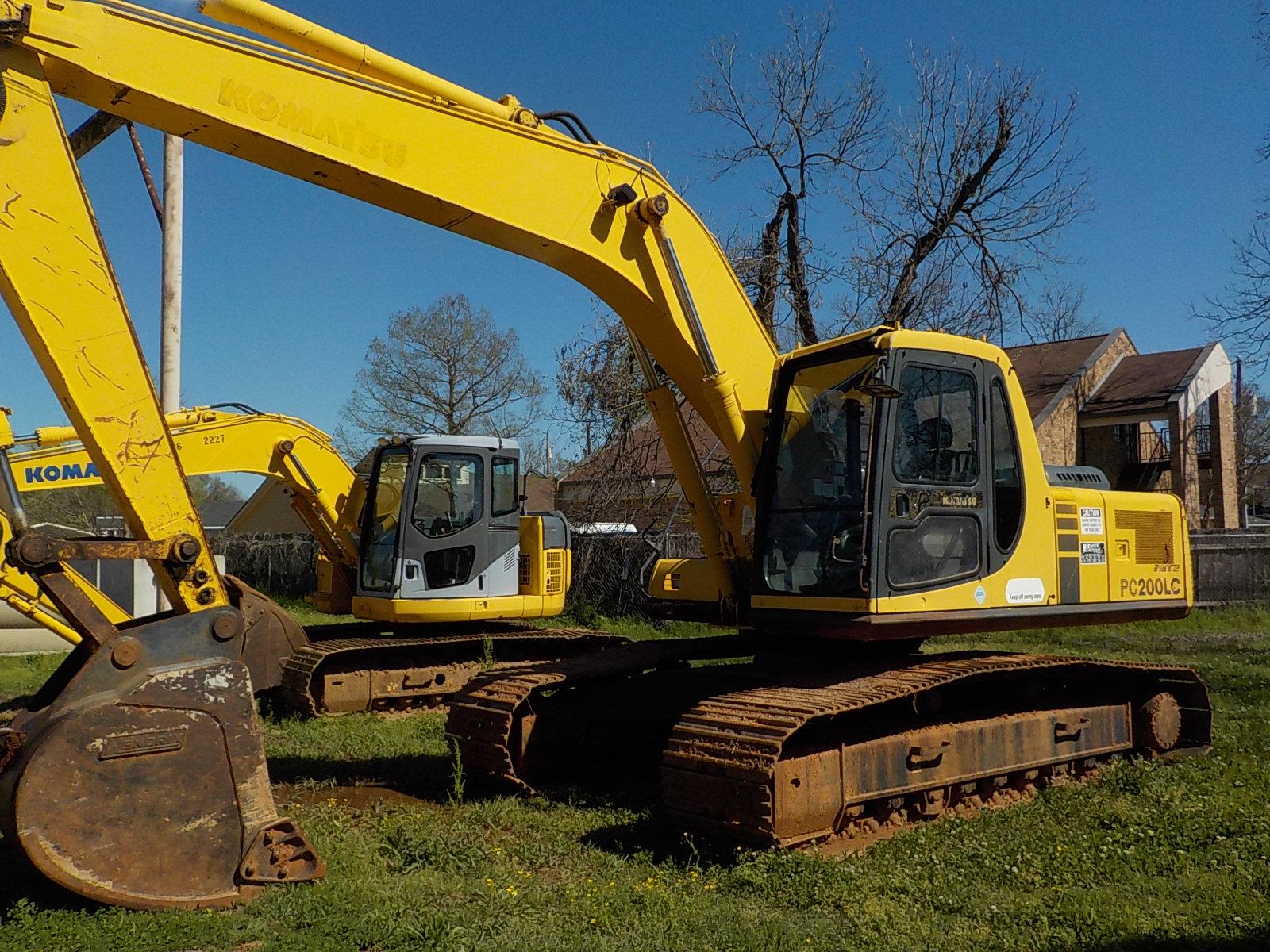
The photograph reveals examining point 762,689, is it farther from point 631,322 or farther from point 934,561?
point 631,322

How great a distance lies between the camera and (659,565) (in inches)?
315

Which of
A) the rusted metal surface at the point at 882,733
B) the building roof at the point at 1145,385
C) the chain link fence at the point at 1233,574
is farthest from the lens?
the building roof at the point at 1145,385

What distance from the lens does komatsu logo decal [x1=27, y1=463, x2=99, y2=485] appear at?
392 inches

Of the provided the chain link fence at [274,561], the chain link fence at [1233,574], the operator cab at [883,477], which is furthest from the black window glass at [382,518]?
the chain link fence at [274,561]

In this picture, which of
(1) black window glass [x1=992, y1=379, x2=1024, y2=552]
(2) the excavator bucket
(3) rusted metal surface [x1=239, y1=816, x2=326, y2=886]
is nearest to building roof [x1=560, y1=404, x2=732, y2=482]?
(1) black window glass [x1=992, y1=379, x2=1024, y2=552]

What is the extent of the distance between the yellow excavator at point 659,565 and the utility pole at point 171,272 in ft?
16.7

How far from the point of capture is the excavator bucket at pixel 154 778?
14.4 ft

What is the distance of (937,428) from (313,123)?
3.85 meters

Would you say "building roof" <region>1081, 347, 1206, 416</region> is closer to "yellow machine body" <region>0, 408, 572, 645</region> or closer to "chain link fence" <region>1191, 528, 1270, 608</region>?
"chain link fence" <region>1191, 528, 1270, 608</region>

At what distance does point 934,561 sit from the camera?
6371mm

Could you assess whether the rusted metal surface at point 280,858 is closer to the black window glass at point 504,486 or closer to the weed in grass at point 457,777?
the weed in grass at point 457,777

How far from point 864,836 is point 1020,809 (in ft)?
4.17

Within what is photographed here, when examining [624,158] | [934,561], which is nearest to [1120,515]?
[934,561]

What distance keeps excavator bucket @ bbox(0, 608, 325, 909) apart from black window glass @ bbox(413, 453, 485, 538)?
6.08 m
